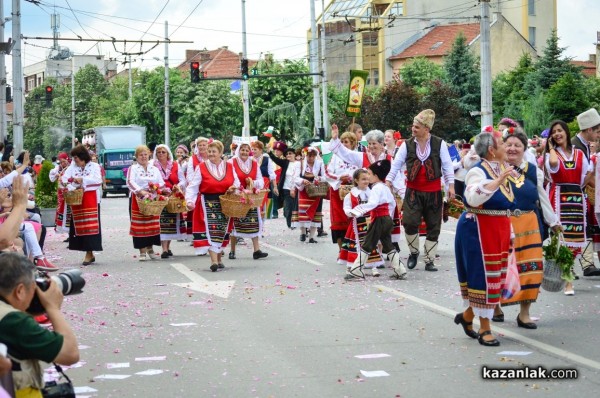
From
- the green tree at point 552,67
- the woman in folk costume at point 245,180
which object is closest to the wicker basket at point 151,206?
the woman in folk costume at point 245,180

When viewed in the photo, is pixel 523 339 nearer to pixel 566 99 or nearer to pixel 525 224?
pixel 525 224

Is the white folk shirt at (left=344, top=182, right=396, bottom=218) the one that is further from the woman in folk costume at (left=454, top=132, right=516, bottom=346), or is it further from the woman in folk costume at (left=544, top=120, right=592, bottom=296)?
the woman in folk costume at (left=454, top=132, right=516, bottom=346)

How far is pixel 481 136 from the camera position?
962 centimetres

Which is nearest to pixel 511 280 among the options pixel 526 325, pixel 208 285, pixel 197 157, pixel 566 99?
pixel 526 325

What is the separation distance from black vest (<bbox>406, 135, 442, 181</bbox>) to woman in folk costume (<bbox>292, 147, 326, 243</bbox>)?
5.78m

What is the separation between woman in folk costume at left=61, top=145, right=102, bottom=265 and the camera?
17.4 meters

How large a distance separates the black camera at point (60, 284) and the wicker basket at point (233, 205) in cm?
1032

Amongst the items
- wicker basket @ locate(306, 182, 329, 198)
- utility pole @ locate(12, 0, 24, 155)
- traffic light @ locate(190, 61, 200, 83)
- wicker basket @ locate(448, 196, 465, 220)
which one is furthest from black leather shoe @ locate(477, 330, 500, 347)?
traffic light @ locate(190, 61, 200, 83)

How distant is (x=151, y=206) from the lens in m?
17.6

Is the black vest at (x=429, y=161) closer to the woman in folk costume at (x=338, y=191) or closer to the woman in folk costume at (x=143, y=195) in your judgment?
the woman in folk costume at (x=338, y=191)

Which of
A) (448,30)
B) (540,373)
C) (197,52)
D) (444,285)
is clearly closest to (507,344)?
(540,373)

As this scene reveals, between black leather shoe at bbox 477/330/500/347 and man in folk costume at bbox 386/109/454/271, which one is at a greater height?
man in folk costume at bbox 386/109/454/271

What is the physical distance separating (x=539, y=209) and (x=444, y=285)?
2.82 metres

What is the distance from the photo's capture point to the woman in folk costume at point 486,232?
9430mm
